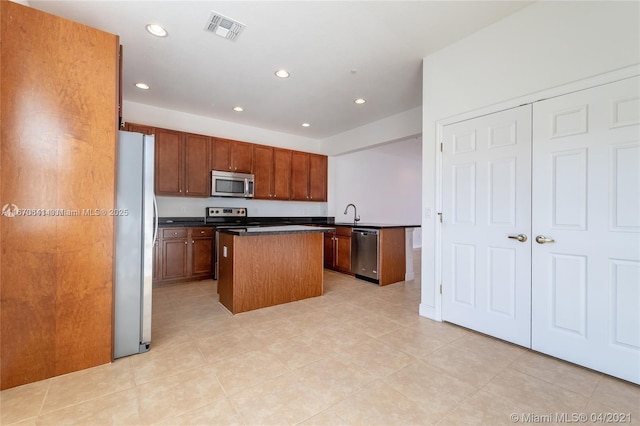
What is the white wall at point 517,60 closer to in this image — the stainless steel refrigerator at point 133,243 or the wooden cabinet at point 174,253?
the stainless steel refrigerator at point 133,243

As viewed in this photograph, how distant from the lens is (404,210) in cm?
862

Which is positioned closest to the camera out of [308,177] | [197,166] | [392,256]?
[392,256]

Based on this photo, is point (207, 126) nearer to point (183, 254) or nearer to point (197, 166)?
point (197, 166)

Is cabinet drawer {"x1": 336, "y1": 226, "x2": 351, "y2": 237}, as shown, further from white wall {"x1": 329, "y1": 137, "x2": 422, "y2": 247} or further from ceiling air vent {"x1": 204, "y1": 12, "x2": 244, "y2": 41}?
ceiling air vent {"x1": 204, "y1": 12, "x2": 244, "y2": 41}

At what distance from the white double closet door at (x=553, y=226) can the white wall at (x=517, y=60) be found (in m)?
0.17

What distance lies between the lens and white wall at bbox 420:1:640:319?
1.95m

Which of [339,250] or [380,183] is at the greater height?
[380,183]

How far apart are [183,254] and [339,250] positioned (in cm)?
270

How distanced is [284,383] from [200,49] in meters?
3.22

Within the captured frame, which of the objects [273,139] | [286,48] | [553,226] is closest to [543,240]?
[553,226]

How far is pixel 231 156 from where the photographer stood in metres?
5.02

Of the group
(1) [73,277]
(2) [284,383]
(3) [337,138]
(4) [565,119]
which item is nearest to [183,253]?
(1) [73,277]

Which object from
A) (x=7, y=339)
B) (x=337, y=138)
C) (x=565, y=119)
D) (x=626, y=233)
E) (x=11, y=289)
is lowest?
(x=7, y=339)

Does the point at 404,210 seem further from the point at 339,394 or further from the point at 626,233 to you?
the point at 339,394
